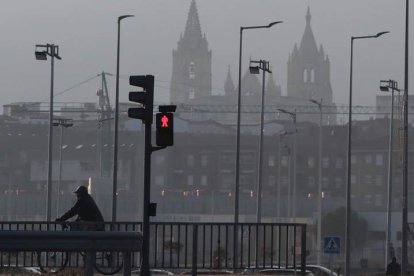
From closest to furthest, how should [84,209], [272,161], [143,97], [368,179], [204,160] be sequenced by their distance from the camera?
[84,209], [143,97], [368,179], [272,161], [204,160]

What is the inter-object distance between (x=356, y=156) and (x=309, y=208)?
78.6 feet

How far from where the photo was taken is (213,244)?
23.2 metres

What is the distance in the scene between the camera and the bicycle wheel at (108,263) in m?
21.5

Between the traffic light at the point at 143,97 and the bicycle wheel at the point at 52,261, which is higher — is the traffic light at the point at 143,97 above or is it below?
above

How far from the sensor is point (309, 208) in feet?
501

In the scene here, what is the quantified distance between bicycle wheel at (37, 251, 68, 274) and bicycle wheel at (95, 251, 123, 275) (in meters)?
0.54

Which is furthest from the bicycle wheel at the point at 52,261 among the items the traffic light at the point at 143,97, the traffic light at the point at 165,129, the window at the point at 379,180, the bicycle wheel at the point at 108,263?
the window at the point at 379,180

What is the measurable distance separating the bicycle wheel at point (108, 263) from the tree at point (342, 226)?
10683 cm

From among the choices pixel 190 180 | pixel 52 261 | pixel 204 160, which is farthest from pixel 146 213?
pixel 204 160

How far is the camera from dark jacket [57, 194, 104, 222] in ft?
70.5

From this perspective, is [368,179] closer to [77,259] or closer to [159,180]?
[159,180]

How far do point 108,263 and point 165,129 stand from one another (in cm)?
226

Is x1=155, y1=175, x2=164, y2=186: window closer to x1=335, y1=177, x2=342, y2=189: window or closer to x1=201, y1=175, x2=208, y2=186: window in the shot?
x1=201, y1=175, x2=208, y2=186: window

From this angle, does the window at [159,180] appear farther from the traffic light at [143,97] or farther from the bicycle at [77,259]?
the traffic light at [143,97]
